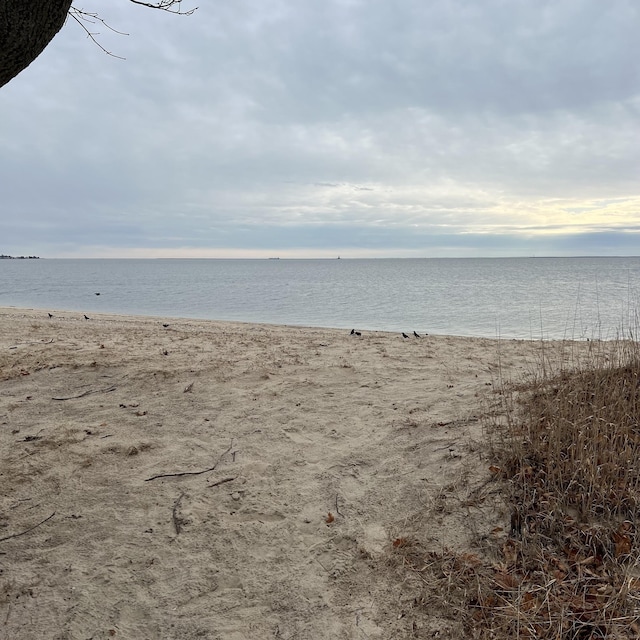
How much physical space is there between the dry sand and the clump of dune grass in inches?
7.3

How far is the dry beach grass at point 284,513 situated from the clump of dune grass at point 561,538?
0.05ft

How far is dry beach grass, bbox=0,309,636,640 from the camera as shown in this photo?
8.53 feet

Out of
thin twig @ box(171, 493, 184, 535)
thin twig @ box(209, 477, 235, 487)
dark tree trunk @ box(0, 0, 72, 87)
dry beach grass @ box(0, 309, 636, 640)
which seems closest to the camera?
dark tree trunk @ box(0, 0, 72, 87)

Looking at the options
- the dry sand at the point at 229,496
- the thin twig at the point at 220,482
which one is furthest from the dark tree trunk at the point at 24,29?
the thin twig at the point at 220,482

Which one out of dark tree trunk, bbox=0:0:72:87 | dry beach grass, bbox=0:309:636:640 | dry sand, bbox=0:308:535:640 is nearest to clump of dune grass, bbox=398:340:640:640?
dry beach grass, bbox=0:309:636:640

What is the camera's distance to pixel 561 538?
285cm

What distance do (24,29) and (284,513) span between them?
3333 mm

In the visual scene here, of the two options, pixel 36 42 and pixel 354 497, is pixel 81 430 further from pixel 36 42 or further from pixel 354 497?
pixel 36 42

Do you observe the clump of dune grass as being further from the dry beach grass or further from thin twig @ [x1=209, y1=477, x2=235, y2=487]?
thin twig @ [x1=209, y1=477, x2=235, y2=487]

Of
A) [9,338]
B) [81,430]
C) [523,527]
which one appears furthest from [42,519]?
[9,338]

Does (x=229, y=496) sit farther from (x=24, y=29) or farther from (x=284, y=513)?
(x=24, y=29)

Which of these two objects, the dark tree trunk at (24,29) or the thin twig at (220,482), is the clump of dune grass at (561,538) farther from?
the dark tree trunk at (24,29)

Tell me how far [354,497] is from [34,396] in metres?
4.46

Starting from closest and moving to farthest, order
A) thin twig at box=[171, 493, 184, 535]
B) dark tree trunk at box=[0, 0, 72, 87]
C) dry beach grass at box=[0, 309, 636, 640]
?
dark tree trunk at box=[0, 0, 72, 87], dry beach grass at box=[0, 309, 636, 640], thin twig at box=[171, 493, 184, 535]
